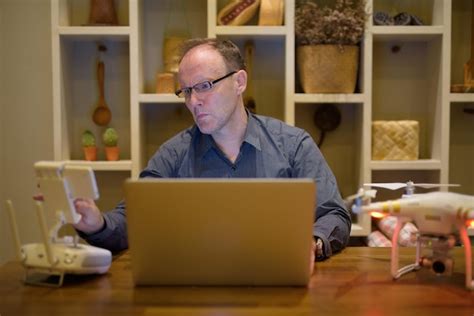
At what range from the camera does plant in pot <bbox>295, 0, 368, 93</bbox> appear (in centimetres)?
238

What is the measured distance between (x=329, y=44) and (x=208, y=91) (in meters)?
0.89

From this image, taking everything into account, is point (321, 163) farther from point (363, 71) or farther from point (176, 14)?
point (176, 14)

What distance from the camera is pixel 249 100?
2566mm

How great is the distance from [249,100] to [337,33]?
20.6 inches

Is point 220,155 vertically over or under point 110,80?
under

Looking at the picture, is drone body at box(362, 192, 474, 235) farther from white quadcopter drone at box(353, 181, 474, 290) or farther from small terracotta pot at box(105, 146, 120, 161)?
small terracotta pot at box(105, 146, 120, 161)

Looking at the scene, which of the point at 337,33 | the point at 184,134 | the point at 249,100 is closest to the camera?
the point at 184,134

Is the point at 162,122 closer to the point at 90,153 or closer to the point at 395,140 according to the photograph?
the point at 90,153

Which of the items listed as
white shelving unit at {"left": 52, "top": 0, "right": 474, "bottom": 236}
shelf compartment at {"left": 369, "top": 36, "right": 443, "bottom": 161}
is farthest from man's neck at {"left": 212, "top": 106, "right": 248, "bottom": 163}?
shelf compartment at {"left": 369, "top": 36, "right": 443, "bottom": 161}

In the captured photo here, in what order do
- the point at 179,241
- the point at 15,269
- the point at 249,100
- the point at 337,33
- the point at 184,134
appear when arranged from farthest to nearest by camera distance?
the point at 249,100 → the point at 337,33 → the point at 184,134 → the point at 15,269 → the point at 179,241

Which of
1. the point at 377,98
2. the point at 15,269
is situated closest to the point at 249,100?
the point at 377,98

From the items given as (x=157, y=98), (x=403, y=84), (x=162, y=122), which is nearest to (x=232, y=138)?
(x=157, y=98)

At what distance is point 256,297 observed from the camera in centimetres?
103

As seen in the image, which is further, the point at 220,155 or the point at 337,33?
the point at 337,33
